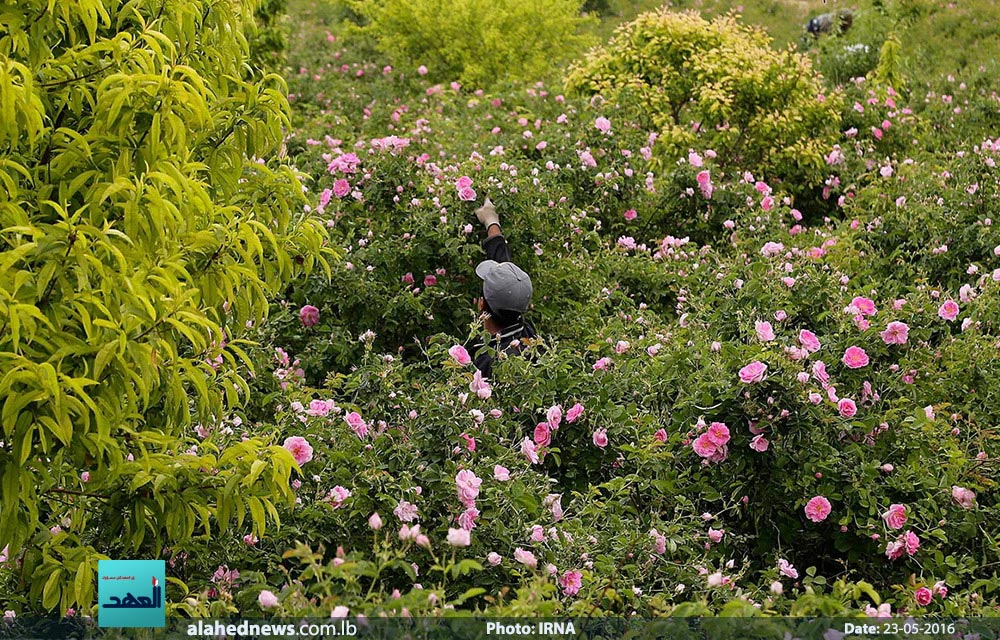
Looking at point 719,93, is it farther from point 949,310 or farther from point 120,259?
point 120,259

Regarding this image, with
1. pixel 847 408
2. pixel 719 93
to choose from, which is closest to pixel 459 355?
pixel 847 408

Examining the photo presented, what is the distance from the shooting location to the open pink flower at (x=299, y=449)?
3.48 metres

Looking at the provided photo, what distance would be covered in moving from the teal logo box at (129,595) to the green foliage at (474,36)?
8994 mm

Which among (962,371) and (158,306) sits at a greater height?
(158,306)

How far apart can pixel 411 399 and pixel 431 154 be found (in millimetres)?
3412

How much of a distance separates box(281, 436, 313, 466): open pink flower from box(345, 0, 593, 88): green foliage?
8.37 meters

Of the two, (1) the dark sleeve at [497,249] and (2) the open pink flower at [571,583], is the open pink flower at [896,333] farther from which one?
(2) the open pink flower at [571,583]

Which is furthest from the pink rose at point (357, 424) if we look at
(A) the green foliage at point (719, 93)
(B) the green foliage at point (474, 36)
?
(B) the green foliage at point (474, 36)

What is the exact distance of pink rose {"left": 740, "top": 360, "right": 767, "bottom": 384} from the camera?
3917 mm

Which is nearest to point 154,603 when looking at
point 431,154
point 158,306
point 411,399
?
point 158,306

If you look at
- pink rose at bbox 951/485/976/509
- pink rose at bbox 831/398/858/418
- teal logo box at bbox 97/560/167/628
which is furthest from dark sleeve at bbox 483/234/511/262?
teal logo box at bbox 97/560/167/628

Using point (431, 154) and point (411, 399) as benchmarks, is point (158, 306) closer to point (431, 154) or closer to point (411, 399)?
point (411, 399)

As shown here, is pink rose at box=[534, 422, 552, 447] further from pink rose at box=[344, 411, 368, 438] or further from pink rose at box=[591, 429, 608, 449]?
pink rose at box=[344, 411, 368, 438]

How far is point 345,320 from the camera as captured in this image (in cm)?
571
